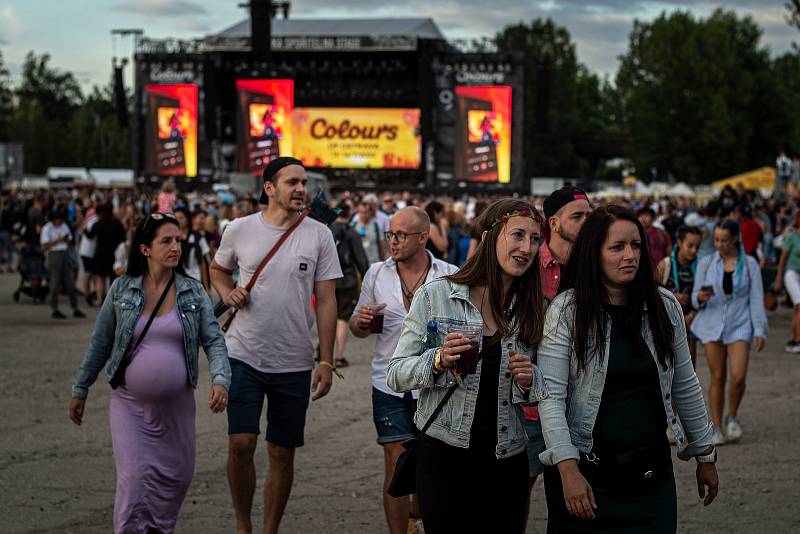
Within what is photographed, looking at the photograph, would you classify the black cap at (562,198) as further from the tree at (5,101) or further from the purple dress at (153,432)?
the tree at (5,101)

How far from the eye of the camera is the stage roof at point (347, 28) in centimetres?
5091

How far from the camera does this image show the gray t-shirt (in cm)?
602

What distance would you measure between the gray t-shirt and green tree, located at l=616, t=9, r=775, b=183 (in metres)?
71.9

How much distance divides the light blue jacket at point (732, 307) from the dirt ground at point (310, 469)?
0.82m

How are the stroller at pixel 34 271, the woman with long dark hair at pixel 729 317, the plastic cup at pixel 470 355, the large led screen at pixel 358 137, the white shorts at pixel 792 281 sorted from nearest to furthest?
the plastic cup at pixel 470 355
the woman with long dark hair at pixel 729 317
the white shorts at pixel 792 281
the stroller at pixel 34 271
the large led screen at pixel 358 137

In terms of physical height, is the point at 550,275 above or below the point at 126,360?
above

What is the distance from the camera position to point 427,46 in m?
48.0

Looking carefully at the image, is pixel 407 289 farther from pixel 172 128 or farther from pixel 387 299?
pixel 172 128

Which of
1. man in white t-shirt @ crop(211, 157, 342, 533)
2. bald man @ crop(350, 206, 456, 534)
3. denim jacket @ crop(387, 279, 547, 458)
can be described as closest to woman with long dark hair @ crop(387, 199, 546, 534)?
denim jacket @ crop(387, 279, 547, 458)

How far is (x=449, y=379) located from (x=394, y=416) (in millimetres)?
1860

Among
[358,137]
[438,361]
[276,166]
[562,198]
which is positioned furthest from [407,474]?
[358,137]

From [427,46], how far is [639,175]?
120 ft

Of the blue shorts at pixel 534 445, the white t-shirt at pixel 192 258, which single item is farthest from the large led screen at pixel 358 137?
the blue shorts at pixel 534 445

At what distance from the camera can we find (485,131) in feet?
153
